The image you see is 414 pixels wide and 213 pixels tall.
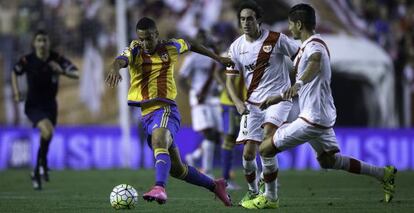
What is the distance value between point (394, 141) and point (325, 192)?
337 inches

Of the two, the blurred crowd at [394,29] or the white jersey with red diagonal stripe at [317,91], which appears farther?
the blurred crowd at [394,29]

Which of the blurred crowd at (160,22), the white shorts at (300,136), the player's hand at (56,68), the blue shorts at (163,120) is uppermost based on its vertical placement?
the blurred crowd at (160,22)

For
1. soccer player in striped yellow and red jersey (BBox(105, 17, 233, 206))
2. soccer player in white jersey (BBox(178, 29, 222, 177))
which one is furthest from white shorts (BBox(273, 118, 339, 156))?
soccer player in white jersey (BBox(178, 29, 222, 177))

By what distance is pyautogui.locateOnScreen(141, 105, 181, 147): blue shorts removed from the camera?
9.26m

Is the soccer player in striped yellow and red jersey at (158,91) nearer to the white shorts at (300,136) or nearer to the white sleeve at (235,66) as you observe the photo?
the white sleeve at (235,66)

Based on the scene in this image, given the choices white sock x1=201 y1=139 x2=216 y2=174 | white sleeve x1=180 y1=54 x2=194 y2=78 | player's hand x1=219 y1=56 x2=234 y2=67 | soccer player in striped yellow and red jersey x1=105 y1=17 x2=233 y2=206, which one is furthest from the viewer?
white sleeve x1=180 y1=54 x2=194 y2=78

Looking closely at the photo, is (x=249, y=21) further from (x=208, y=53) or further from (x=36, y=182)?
(x=36, y=182)

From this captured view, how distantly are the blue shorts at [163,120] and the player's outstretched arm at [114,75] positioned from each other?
2.16 feet

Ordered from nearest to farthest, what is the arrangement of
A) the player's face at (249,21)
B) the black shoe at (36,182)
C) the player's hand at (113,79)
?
the player's hand at (113,79) → the player's face at (249,21) → the black shoe at (36,182)

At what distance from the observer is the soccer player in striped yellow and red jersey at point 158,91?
9195 mm

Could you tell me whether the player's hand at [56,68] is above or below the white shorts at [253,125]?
above

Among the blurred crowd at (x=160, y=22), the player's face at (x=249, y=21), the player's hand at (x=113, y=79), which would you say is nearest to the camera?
the player's hand at (x=113, y=79)

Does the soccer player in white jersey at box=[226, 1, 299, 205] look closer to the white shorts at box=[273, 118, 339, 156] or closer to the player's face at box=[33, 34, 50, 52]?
the white shorts at box=[273, 118, 339, 156]

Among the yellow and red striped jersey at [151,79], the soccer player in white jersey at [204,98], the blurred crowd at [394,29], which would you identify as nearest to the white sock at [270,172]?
the yellow and red striped jersey at [151,79]
